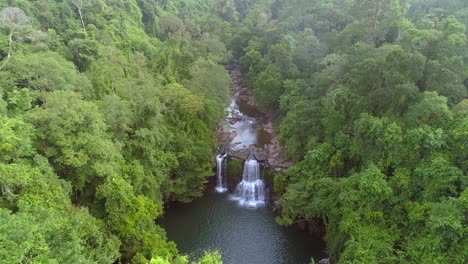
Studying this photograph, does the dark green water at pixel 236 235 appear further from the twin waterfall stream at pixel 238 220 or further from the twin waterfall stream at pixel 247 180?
the twin waterfall stream at pixel 247 180

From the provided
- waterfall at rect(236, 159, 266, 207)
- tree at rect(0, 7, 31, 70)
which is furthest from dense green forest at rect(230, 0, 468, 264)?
tree at rect(0, 7, 31, 70)

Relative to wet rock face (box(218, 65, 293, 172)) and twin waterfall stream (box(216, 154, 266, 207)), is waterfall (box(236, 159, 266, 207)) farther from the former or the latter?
wet rock face (box(218, 65, 293, 172))

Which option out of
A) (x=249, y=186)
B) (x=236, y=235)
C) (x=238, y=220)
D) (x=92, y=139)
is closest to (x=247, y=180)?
(x=249, y=186)

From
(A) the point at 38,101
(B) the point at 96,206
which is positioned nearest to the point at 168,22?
(A) the point at 38,101

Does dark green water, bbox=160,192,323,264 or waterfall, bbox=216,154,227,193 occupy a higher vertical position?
waterfall, bbox=216,154,227,193

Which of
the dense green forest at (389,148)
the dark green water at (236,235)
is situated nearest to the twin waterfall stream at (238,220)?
the dark green water at (236,235)

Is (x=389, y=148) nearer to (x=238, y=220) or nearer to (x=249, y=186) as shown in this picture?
(x=238, y=220)
